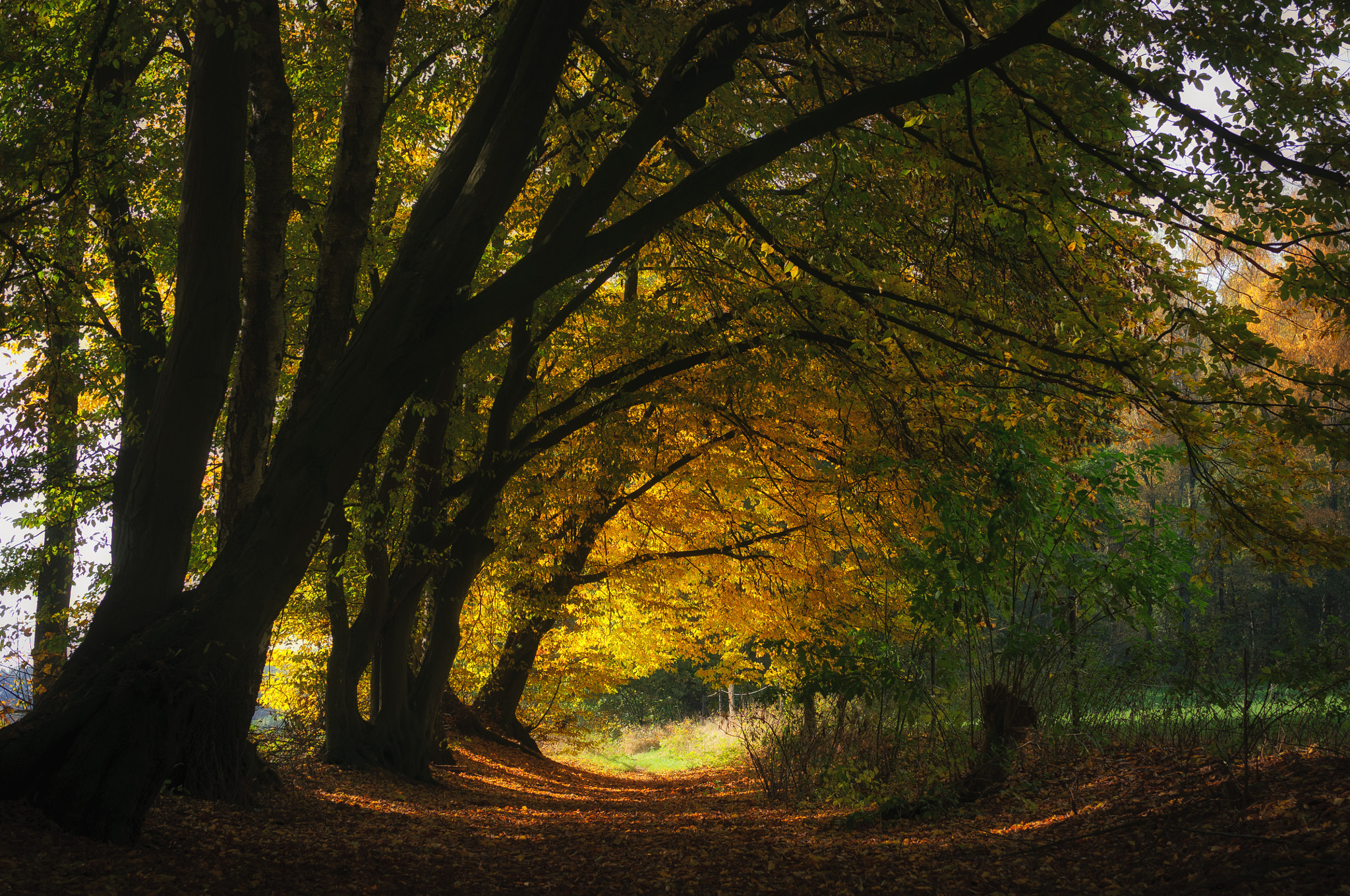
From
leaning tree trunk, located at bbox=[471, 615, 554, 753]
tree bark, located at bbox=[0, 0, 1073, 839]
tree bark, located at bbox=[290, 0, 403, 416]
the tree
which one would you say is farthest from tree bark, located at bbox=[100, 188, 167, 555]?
leaning tree trunk, located at bbox=[471, 615, 554, 753]

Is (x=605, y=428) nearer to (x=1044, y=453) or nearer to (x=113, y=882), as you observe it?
(x=1044, y=453)

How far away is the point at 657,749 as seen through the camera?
27062 millimetres

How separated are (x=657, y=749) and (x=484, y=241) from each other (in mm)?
25110

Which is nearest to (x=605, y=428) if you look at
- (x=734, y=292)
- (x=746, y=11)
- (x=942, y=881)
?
(x=734, y=292)

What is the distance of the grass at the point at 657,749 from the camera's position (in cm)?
1942

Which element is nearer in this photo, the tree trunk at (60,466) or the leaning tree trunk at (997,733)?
the leaning tree trunk at (997,733)

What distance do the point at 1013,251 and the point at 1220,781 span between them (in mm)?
3810

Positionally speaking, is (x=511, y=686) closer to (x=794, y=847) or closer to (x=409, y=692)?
(x=409, y=692)

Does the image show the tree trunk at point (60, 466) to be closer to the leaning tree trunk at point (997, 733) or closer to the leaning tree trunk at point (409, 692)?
the leaning tree trunk at point (409, 692)

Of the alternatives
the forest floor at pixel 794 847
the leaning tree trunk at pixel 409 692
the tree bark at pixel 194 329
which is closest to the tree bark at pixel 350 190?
the tree bark at pixel 194 329

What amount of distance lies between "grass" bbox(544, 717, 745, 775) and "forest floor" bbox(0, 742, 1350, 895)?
8.29 metres

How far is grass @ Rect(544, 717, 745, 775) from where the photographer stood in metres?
19.4

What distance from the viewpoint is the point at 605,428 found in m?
9.06

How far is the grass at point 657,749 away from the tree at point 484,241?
1051 centimetres
